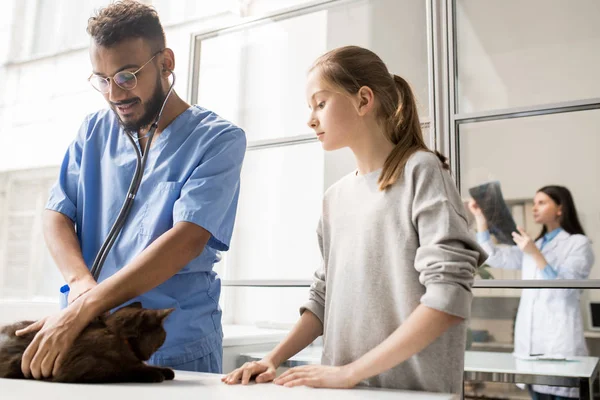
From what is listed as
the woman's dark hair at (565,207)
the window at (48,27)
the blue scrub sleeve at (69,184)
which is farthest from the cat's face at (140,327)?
the window at (48,27)

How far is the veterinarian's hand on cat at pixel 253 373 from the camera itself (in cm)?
90

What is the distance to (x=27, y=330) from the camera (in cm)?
97

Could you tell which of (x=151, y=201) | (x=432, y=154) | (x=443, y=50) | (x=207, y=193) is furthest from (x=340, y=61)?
(x=443, y=50)

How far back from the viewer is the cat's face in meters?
0.93

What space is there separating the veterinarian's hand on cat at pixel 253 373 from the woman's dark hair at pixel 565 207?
1190mm

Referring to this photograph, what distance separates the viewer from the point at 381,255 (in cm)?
99

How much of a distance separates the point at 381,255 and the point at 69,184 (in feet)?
2.53

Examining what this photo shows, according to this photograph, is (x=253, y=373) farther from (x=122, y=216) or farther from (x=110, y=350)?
(x=122, y=216)

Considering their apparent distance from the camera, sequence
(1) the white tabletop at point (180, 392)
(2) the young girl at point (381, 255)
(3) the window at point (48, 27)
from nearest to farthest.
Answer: (1) the white tabletop at point (180, 392) < (2) the young girl at point (381, 255) < (3) the window at point (48, 27)

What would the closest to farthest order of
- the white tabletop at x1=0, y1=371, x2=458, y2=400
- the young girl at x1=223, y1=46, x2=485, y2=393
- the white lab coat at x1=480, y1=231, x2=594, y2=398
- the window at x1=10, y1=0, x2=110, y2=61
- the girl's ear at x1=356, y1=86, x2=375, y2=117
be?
the white tabletop at x1=0, y1=371, x2=458, y2=400, the young girl at x1=223, y1=46, x2=485, y2=393, the girl's ear at x1=356, y1=86, x2=375, y2=117, the white lab coat at x1=480, y1=231, x2=594, y2=398, the window at x1=10, y1=0, x2=110, y2=61

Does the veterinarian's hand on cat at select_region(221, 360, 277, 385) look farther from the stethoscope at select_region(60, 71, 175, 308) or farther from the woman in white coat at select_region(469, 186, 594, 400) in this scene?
the woman in white coat at select_region(469, 186, 594, 400)

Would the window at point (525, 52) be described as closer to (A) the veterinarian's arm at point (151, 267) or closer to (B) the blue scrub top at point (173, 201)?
(B) the blue scrub top at point (173, 201)

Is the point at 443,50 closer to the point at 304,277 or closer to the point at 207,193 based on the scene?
the point at 304,277

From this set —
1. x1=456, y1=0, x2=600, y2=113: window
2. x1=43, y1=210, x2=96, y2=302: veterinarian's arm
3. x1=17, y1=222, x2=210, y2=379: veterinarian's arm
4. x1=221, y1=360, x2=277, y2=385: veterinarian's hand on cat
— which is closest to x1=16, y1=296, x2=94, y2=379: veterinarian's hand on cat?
x1=17, y1=222, x2=210, y2=379: veterinarian's arm
